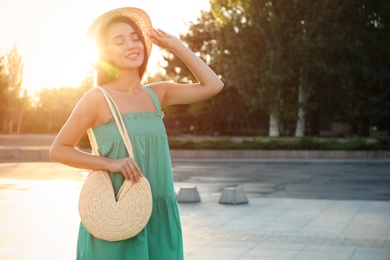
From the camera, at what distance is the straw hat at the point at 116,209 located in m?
3.21

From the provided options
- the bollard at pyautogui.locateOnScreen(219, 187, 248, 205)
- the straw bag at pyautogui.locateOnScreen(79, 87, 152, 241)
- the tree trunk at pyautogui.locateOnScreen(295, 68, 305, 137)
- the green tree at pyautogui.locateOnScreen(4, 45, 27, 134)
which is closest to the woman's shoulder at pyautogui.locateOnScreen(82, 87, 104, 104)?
the straw bag at pyautogui.locateOnScreen(79, 87, 152, 241)

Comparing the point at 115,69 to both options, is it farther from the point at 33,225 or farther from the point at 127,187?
the point at 33,225

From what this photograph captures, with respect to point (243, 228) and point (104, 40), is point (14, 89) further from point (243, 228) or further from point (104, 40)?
point (104, 40)

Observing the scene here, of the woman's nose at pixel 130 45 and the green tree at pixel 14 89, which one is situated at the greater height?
the green tree at pixel 14 89

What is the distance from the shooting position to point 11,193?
16.7 meters

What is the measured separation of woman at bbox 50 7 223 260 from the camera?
3.37 m

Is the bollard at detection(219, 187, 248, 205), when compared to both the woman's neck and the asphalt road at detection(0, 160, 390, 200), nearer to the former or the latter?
the asphalt road at detection(0, 160, 390, 200)

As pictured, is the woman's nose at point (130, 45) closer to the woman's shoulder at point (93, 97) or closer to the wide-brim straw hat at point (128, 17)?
the wide-brim straw hat at point (128, 17)

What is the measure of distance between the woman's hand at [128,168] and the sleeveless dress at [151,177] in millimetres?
Result: 88

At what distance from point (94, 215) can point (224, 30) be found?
43.4 m

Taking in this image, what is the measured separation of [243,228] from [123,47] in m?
7.84

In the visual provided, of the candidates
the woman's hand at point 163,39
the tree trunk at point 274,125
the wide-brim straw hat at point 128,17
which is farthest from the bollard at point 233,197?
the tree trunk at point 274,125

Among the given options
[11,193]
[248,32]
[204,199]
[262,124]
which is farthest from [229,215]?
[262,124]

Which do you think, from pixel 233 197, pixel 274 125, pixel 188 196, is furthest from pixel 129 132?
pixel 274 125
